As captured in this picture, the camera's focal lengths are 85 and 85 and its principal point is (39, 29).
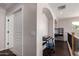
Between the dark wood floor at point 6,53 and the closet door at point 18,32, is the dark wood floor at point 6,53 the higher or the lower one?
the lower one

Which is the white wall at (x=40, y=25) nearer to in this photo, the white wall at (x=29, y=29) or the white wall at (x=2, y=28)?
the white wall at (x=29, y=29)

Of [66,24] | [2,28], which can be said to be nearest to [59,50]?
[66,24]

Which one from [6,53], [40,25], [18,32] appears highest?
[40,25]

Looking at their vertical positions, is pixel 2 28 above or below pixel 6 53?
above

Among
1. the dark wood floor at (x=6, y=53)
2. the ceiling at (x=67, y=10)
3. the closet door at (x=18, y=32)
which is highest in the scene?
the ceiling at (x=67, y=10)

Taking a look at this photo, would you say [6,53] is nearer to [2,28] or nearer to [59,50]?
[2,28]

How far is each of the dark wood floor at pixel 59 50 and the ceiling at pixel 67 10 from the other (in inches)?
18.9

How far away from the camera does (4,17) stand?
4.64ft

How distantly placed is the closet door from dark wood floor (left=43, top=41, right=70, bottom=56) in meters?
0.45

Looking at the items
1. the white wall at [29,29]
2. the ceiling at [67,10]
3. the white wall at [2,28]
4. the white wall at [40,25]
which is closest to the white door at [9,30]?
the white wall at [2,28]

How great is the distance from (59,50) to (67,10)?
71 cm

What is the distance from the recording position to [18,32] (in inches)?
56.7

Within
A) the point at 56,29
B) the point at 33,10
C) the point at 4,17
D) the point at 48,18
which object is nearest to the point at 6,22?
the point at 4,17

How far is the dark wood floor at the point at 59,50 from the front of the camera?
1452 mm
